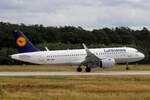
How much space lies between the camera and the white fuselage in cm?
Result: 5475

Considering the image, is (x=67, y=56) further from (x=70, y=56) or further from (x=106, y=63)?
(x=106, y=63)

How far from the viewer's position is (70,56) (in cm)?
5566

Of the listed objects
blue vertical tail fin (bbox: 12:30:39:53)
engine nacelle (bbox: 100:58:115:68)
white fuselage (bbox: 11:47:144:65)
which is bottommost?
engine nacelle (bbox: 100:58:115:68)

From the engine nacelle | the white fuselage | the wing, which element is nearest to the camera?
the engine nacelle

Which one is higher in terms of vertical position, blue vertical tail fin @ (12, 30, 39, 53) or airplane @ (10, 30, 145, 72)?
blue vertical tail fin @ (12, 30, 39, 53)

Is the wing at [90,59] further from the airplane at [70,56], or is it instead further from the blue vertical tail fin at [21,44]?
the blue vertical tail fin at [21,44]

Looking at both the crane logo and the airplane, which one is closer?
the airplane

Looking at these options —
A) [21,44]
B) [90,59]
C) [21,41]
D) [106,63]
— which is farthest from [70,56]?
[21,41]

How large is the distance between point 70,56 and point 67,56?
1.39 ft

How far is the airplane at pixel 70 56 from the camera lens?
176 ft

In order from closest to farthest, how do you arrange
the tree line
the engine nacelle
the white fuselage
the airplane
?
the engine nacelle, the airplane, the white fuselage, the tree line

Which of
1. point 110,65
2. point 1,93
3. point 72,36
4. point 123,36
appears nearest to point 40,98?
point 1,93

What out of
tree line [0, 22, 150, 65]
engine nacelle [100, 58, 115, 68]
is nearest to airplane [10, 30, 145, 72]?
engine nacelle [100, 58, 115, 68]

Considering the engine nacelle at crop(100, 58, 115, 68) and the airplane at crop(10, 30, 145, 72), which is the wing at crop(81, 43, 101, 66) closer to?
the airplane at crop(10, 30, 145, 72)
